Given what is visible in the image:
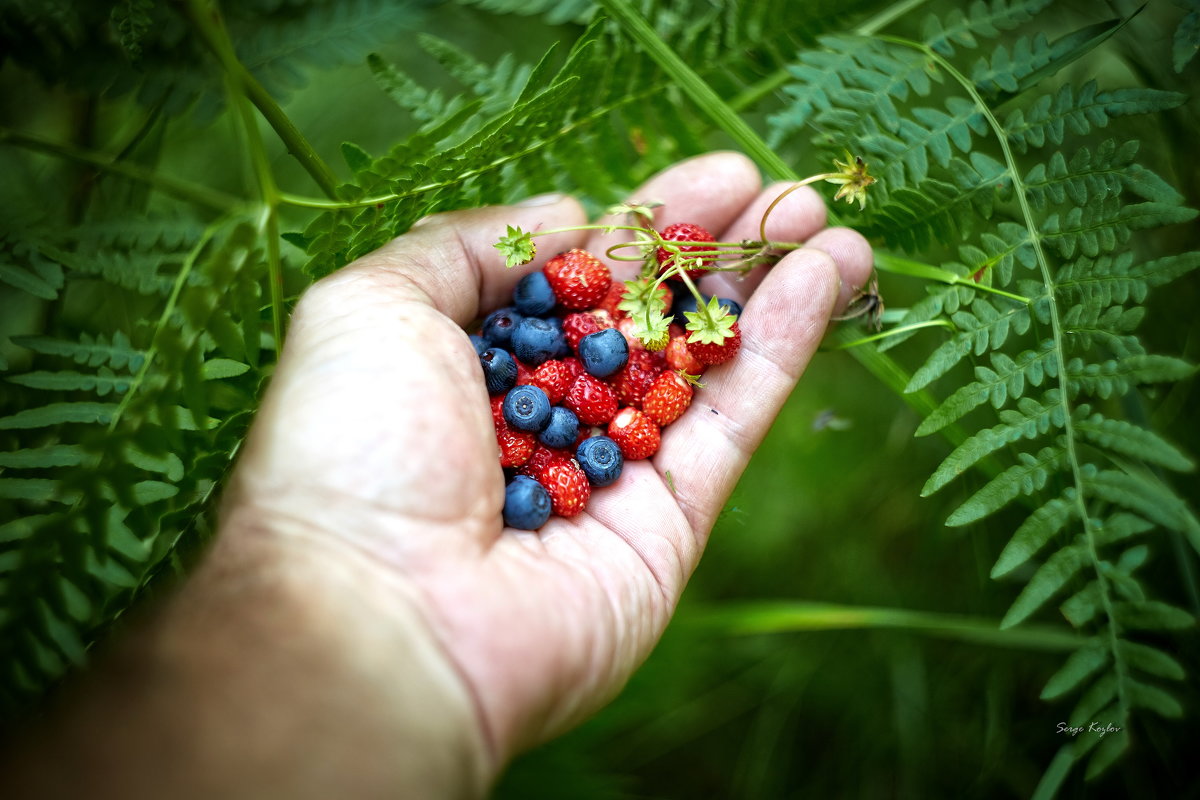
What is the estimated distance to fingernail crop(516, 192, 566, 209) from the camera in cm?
261

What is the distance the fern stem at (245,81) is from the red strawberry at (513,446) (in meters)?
0.89

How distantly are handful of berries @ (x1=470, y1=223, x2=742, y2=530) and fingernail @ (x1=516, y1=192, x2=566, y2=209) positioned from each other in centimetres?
20

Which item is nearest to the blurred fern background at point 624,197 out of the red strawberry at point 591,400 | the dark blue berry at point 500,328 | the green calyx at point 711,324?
the dark blue berry at point 500,328

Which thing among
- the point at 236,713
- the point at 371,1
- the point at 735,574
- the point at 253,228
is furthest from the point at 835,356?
the point at 236,713

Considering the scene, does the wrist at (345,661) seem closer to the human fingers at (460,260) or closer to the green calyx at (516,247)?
the human fingers at (460,260)

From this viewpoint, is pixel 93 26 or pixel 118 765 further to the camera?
pixel 93 26

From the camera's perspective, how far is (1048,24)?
10.1ft

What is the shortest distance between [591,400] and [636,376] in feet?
0.61

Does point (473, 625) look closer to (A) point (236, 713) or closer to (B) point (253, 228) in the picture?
(A) point (236, 713)

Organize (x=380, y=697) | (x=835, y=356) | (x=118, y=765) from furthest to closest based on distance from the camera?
(x=835, y=356)
(x=380, y=697)
(x=118, y=765)

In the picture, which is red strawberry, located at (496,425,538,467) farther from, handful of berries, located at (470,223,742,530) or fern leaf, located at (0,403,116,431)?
fern leaf, located at (0,403,116,431)

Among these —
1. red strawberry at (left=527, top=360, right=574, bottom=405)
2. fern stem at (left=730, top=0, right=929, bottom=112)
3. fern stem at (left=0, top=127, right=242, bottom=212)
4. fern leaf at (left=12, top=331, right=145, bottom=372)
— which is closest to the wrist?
fern leaf at (left=12, top=331, right=145, bottom=372)

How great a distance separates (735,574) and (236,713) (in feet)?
8.99

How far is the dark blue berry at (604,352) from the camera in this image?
97.2 inches
